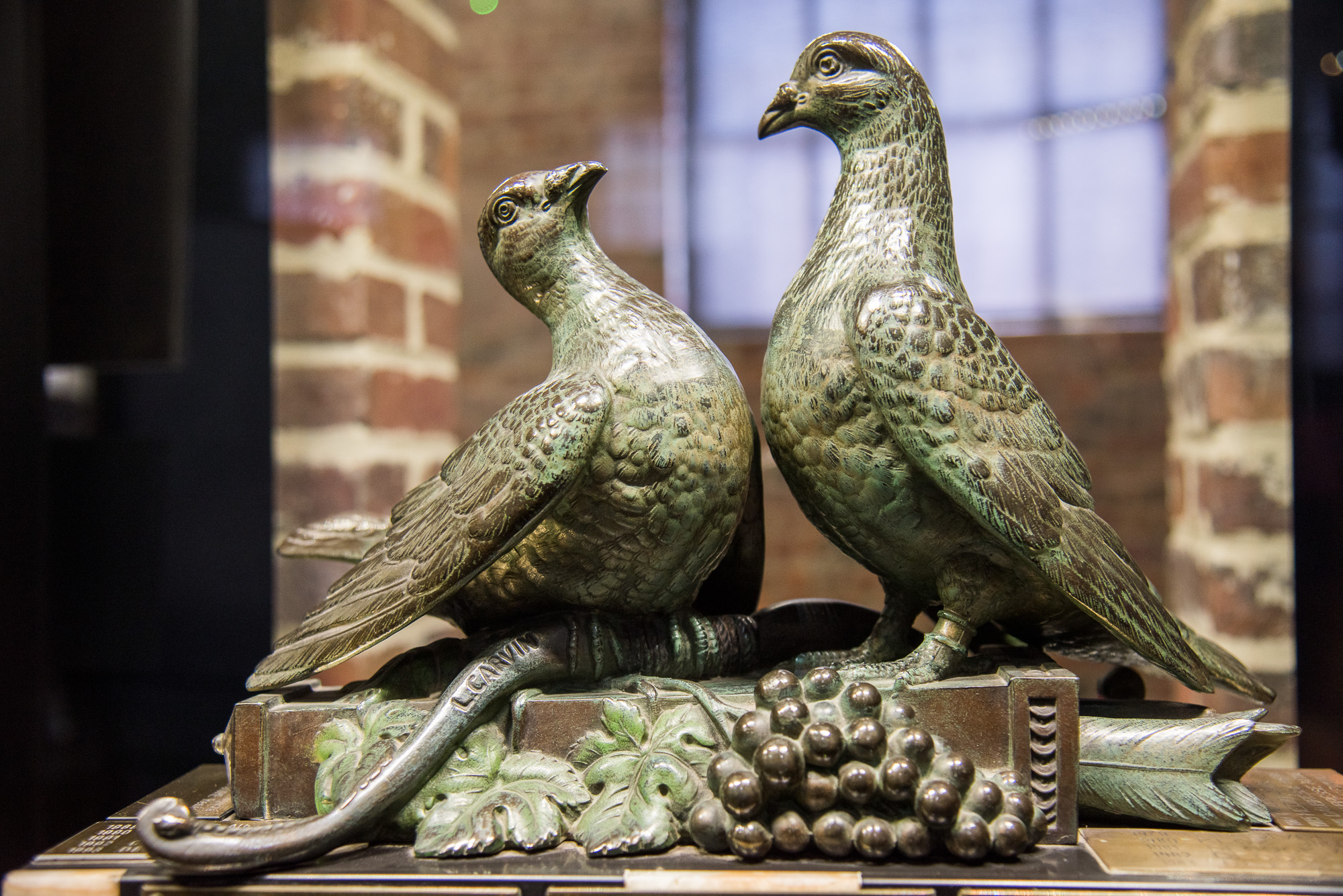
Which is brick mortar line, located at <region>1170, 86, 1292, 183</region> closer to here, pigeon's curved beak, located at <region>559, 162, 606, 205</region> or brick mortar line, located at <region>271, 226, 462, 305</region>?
pigeon's curved beak, located at <region>559, 162, 606, 205</region>

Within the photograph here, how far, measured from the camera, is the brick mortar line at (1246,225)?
3.96ft

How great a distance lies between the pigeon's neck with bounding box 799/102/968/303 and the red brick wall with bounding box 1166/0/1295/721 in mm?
578

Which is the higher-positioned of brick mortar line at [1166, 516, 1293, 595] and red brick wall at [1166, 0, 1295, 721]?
red brick wall at [1166, 0, 1295, 721]

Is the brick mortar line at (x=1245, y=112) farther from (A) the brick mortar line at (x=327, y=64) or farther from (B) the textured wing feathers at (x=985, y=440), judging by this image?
(A) the brick mortar line at (x=327, y=64)

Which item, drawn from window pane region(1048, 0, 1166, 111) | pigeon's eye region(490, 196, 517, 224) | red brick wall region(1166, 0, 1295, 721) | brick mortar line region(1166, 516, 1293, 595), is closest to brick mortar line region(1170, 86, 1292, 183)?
red brick wall region(1166, 0, 1295, 721)

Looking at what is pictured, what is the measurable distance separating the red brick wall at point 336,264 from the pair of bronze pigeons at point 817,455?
1.48 ft

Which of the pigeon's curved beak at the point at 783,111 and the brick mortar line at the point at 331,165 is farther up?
the brick mortar line at the point at 331,165

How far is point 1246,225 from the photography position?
1221 mm

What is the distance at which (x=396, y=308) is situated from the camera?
1345 millimetres

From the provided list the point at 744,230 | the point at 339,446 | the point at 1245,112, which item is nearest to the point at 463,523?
the point at 339,446

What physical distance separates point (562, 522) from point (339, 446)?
601 millimetres

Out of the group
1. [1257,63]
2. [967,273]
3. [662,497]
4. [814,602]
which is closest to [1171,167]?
[1257,63]

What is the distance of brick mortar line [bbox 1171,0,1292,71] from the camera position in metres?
1.21

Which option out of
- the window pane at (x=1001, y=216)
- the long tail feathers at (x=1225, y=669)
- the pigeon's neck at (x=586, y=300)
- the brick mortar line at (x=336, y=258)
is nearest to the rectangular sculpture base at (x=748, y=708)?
the long tail feathers at (x=1225, y=669)
